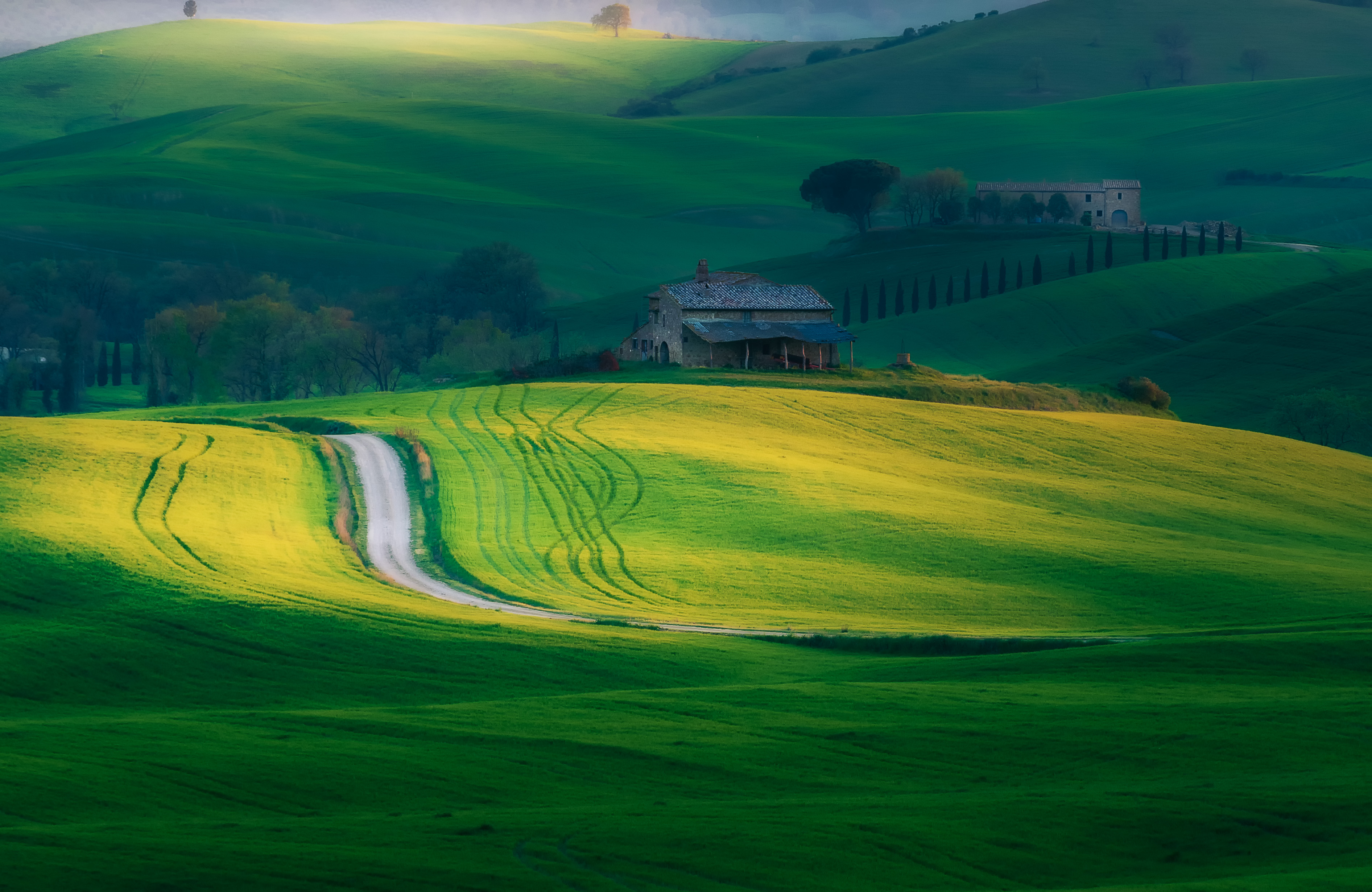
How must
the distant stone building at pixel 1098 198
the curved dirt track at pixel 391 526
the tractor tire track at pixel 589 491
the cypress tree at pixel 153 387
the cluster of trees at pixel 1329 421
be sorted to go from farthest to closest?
1. the distant stone building at pixel 1098 198
2. the cypress tree at pixel 153 387
3. the cluster of trees at pixel 1329 421
4. the tractor tire track at pixel 589 491
5. the curved dirt track at pixel 391 526

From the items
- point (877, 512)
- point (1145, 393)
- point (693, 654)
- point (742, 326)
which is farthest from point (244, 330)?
point (693, 654)

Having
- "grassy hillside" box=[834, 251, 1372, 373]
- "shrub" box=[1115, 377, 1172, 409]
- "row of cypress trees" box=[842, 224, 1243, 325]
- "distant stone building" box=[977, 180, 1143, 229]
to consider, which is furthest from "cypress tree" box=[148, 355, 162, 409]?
"distant stone building" box=[977, 180, 1143, 229]

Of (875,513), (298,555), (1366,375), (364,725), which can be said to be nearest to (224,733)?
(364,725)

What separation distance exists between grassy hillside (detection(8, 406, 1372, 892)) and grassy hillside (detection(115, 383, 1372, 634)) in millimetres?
486

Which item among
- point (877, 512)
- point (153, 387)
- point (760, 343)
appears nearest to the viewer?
point (877, 512)

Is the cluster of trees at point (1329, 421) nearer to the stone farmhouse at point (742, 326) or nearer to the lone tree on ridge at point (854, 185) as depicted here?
the stone farmhouse at point (742, 326)

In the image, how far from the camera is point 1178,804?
24.0 meters

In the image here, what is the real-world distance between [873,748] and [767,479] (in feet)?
110

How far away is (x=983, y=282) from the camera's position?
15688cm

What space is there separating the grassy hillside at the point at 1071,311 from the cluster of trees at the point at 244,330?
34.4 m

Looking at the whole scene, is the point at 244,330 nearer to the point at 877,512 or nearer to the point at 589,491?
the point at 589,491

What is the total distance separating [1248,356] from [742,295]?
47225 millimetres

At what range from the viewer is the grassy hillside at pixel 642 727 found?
21.2m

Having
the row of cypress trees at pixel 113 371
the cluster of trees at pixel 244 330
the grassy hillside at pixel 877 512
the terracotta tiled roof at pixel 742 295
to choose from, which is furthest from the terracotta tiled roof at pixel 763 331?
the row of cypress trees at pixel 113 371
